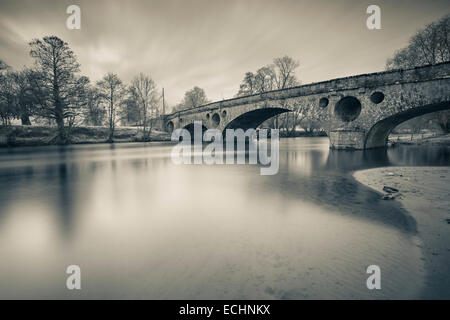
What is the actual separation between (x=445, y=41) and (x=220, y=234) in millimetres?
37063

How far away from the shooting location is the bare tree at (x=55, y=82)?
28.4 metres

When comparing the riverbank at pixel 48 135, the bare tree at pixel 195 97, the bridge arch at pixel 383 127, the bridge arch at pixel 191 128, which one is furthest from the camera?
the bare tree at pixel 195 97

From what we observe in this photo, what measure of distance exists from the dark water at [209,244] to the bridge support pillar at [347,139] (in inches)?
545

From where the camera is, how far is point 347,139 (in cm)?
1902

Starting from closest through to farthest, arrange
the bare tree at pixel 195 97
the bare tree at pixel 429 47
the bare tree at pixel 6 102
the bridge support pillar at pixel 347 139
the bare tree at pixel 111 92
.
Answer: the bridge support pillar at pixel 347 139 < the bare tree at pixel 429 47 < the bare tree at pixel 6 102 < the bare tree at pixel 111 92 < the bare tree at pixel 195 97

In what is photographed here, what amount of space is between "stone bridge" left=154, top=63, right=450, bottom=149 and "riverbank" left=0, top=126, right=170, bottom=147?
29.2m

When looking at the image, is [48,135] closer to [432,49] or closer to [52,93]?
[52,93]

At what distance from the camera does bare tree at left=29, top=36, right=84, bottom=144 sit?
28.4 metres

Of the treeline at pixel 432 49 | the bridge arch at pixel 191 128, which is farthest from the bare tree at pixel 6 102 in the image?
the treeline at pixel 432 49

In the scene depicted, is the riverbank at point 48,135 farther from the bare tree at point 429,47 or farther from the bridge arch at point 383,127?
the bare tree at point 429,47

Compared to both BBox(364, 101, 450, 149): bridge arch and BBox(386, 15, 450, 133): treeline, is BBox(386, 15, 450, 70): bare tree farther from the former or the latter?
BBox(364, 101, 450, 149): bridge arch

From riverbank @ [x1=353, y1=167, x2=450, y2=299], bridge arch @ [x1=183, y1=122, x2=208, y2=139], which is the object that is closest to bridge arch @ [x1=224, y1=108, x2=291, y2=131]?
bridge arch @ [x1=183, y1=122, x2=208, y2=139]

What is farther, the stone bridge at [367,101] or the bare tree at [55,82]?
the bare tree at [55,82]
